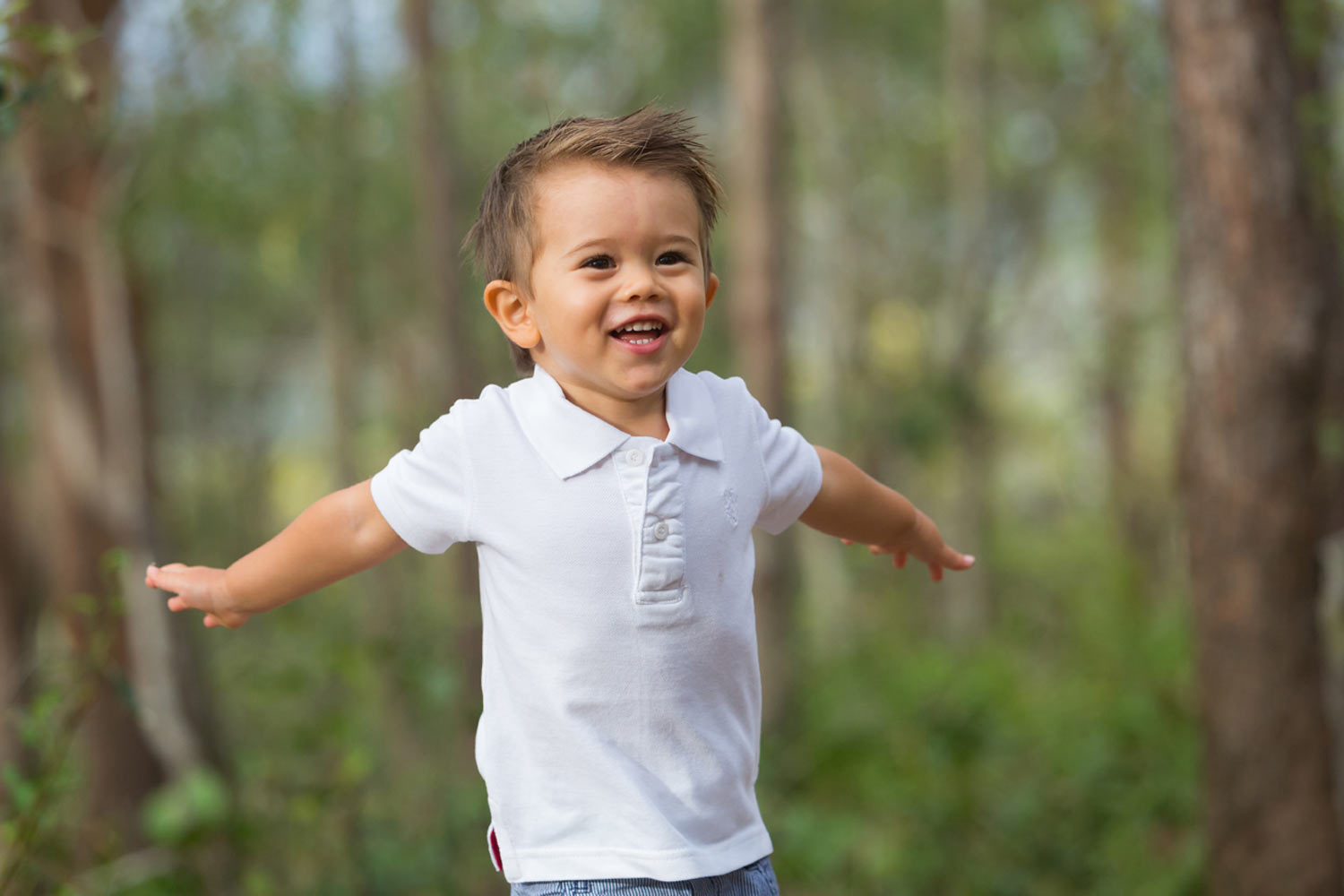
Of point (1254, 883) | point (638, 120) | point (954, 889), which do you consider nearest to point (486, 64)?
point (954, 889)

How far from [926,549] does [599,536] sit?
61 cm

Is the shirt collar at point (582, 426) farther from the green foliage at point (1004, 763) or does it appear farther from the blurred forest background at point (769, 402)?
the green foliage at point (1004, 763)

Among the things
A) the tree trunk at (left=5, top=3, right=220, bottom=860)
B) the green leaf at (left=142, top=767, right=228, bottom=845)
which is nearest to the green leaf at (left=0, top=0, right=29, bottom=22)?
the green leaf at (left=142, top=767, right=228, bottom=845)

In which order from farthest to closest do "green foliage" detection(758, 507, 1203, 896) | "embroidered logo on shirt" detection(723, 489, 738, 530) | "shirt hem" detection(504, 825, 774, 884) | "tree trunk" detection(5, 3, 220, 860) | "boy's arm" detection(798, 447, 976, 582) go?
"green foliage" detection(758, 507, 1203, 896) → "tree trunk" detection(5, 3, 220, 860) → "boy's arm" detection(798, 447, 976, 582) → "embroidered logo on shirt" detection(723, 489, 738, 530) → "shirt hem" detection(504, 825, 774, 884)

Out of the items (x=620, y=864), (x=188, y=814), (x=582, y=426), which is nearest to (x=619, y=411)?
(x=582, y=426)

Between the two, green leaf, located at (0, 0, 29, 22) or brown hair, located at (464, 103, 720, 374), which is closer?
brown hair, located at (464, 103, 720, 374)

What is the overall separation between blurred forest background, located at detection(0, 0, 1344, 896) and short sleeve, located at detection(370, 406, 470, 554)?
565mm

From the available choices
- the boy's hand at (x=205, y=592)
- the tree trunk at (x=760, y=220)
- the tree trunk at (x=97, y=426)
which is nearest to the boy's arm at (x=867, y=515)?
the boy's hand at (x=205, y=592)

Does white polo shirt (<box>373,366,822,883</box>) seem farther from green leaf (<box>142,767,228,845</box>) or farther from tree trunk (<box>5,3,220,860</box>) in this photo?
tree trunk (<box>5,3,220,860</box>)

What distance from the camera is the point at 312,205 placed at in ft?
39.7

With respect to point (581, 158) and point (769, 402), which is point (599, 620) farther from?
point (769, 402)

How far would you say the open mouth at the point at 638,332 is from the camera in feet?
5.20

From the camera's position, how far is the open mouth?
159 cm

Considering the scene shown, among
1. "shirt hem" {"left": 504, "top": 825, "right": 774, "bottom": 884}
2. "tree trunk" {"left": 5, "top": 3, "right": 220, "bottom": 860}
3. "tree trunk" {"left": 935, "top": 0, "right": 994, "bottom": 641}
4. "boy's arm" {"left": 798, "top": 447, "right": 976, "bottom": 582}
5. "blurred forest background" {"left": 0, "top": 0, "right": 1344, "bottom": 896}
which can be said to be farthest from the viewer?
"tree trunk" {"left": 935, "top": 0, "right": 994, "bottom": 641}
